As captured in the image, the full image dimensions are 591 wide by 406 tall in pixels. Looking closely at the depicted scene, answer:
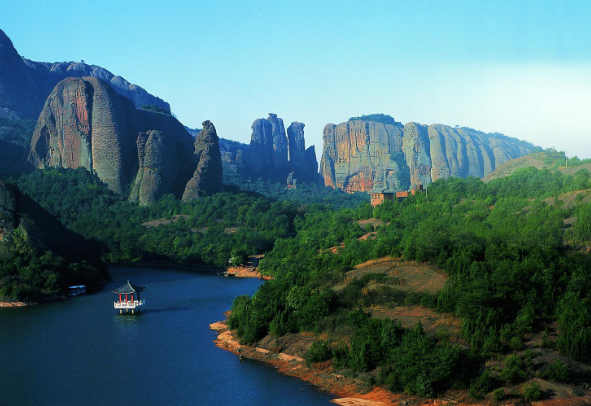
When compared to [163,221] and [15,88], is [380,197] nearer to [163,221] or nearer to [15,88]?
[163,221]

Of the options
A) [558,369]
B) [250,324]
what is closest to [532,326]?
[558,369]

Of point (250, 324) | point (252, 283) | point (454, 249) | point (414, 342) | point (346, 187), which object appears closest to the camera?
point (414, 342)

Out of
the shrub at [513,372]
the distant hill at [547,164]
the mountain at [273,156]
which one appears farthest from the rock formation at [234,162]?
the shrub at [513,372]

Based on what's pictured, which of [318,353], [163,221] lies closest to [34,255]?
[318,353]

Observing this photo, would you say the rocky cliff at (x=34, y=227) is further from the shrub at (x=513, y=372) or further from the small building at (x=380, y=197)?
the shrub at (x=513, y=372)

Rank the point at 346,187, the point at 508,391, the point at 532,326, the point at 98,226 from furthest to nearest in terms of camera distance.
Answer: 1. the point at 346,187
2. the point at 98,226
3. the point at 532,326
4. the point at 508,391

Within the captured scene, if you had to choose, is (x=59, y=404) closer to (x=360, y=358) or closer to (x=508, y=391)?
(x=360, y=358)

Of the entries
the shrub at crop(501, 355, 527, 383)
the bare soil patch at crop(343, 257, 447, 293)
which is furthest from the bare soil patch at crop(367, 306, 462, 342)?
the shrub at crop(501, 355, 527, 383)

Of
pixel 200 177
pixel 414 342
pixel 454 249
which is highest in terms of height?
pixel 200 177
